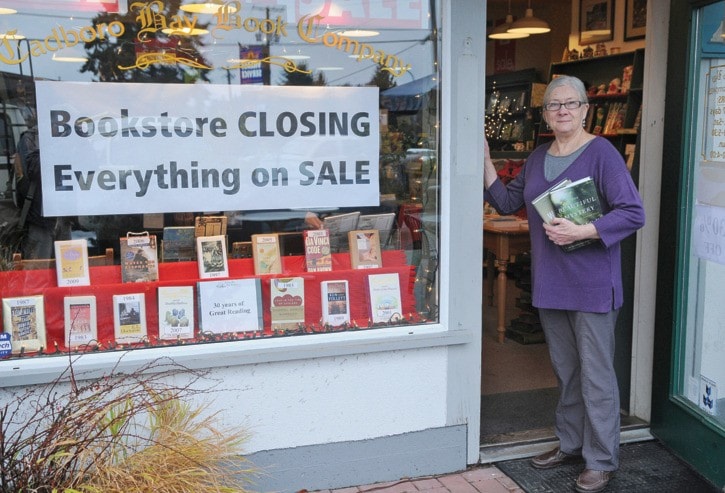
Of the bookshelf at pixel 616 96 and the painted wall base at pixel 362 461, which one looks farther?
the bookshelf at pixel 616 96

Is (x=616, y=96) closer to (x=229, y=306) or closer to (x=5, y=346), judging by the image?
(x=229, y=306)

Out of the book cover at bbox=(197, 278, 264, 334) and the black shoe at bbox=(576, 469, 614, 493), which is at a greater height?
the book cover at bbox=(197, 278, 264, 334)

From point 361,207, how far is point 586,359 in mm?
1332

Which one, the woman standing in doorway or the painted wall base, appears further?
the painted wall base

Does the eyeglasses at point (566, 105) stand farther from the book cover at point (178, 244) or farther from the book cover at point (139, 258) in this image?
the book cover at point (139, 258)

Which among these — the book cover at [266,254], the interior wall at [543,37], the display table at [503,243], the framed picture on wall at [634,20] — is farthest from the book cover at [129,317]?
the interior wall at [543,37]

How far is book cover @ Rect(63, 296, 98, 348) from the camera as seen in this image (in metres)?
3.40

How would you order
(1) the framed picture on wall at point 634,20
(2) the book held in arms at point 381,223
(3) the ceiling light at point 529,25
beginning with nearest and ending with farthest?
(2) the book held in arms at point 381,223, (1) the framed picture on wall at point 634,20, (3) the ceiling light at point 529,25

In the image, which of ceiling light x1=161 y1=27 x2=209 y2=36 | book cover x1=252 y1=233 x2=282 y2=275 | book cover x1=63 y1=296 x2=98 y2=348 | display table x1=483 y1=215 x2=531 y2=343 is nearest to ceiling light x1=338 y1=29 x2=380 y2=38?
ceiling light x1=161 y1=27 x2=209 y2=36

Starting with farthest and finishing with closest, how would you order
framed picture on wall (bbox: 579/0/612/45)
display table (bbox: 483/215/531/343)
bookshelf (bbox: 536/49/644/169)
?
1. framed picture on wall (bbox: 579/0/612/45)
2. bookshelf (bbox: 536/49/644/169)
3. display table (bbox: 483/215/531/343)

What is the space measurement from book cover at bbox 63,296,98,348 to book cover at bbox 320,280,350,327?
1.10m

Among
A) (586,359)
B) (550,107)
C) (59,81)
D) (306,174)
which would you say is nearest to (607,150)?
(550,107)

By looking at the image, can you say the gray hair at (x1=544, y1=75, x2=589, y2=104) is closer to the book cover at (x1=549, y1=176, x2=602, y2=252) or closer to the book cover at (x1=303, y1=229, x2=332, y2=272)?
the book cover at (x1=549, y1=176, x2=602, y2=252)

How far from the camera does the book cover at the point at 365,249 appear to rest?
151 inches
